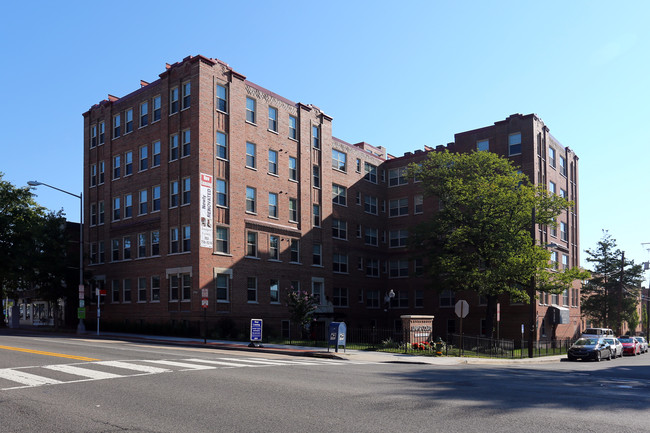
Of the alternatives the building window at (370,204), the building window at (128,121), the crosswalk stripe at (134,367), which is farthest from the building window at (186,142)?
the crosswalk stripe at (134,367)

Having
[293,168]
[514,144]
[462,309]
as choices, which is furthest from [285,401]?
[514,144]

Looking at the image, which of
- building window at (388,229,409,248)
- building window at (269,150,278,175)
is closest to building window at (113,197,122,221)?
building window at (269,150,278,175)

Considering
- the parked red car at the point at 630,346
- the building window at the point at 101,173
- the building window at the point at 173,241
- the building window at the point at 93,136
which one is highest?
the building window at the point at 93,136

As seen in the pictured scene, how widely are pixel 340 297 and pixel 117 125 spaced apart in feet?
77.4

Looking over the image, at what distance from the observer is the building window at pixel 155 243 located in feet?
134

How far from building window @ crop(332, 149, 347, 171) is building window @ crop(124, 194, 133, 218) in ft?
59.3

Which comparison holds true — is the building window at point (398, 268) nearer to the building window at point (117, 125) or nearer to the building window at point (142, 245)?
the building window at point (142, 245)

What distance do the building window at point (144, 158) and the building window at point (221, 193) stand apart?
6.52m

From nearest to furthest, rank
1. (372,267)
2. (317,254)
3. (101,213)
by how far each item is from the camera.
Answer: (101,213), (317,254), (372,267)

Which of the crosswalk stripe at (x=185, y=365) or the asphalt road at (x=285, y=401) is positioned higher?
the asphalt road at (x=285, y=401)

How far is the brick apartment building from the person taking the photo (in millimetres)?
39156

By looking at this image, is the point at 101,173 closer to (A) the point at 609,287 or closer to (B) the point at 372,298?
(B) the point at 372,298

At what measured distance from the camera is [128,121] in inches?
1769

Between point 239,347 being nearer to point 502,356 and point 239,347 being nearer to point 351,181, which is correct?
point 502,356
